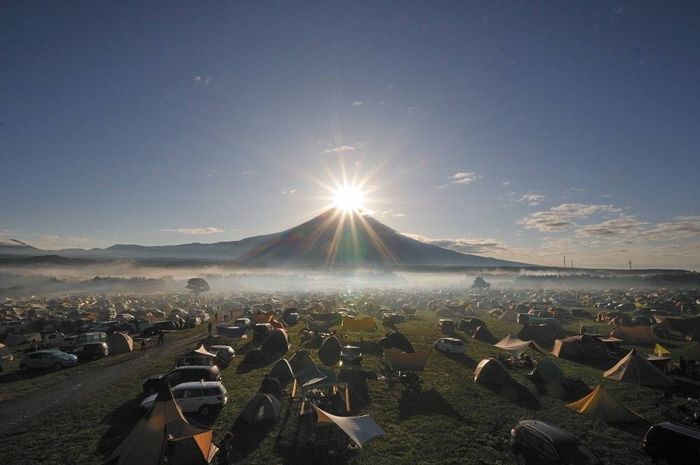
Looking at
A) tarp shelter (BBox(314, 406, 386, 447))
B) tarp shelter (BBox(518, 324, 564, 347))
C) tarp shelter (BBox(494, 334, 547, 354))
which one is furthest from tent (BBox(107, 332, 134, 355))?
tarp shelter (BBox(518, 324, 564, 347))

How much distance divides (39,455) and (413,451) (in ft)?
40.6

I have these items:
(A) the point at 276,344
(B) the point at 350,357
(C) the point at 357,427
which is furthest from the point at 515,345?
(A) the point at 276,344

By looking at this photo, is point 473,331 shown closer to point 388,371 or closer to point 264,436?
point 388,371

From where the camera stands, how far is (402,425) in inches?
525

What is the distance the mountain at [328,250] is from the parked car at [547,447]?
299 feet

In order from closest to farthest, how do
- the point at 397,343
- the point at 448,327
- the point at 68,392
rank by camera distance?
1. the point at 68,392
2. the point at 397,343
3. the point at 448,327

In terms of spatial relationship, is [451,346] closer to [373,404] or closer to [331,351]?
[331,351]

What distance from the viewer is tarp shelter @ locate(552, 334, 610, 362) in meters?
24.3

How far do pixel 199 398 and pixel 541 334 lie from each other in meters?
28.6

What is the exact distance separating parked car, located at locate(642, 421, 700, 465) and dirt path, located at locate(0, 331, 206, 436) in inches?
893

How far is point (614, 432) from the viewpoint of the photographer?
12555 millimetres

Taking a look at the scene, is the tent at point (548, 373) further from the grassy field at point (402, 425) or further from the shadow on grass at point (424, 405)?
the shadow on grass at point (424, 405)

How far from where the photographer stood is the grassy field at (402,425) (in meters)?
10.9

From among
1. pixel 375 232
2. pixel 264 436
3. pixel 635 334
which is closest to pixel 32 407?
pixel 264 436
